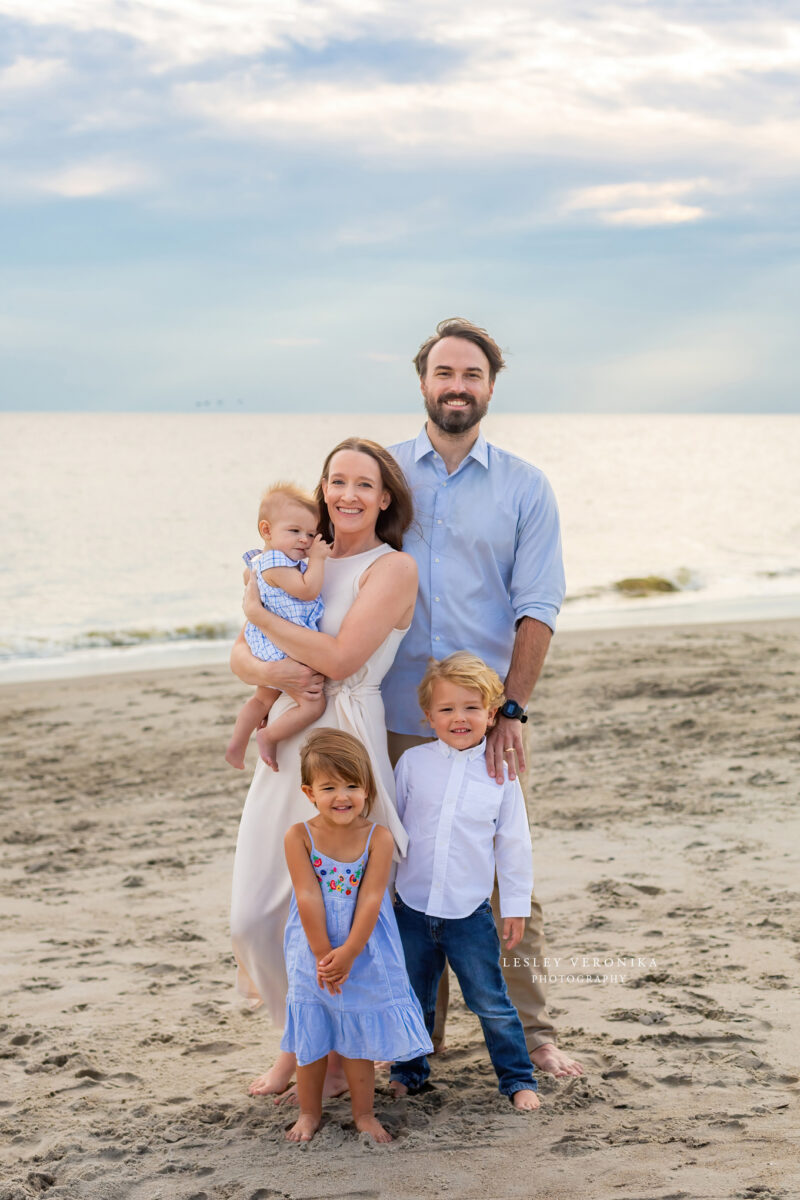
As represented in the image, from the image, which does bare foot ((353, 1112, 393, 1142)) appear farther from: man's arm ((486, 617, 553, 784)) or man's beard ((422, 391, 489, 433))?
man's beard ((422, 391, 489, 433))

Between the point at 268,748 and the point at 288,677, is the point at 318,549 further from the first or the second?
the point at 268,748

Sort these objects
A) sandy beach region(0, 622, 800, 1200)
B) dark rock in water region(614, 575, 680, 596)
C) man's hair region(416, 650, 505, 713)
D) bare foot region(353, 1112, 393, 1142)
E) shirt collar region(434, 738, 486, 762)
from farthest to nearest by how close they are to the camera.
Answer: dark rock in water region(614, 575, 680, 596) → shirt collar region(434, 738, 486, 762) → man's hair region(416, 650, 505, 713) → bare foot region(353, 1112, 393, 1142) → sandy beach region(0, 622, 800, 1200)

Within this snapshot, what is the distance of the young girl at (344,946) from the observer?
304cm

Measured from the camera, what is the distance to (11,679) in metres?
12.4

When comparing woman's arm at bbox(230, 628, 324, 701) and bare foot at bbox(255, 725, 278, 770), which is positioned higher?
woman's arm at bbox(230, 628, 324, 701)

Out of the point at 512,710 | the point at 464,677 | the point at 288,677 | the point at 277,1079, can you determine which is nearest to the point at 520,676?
the point at 512,710

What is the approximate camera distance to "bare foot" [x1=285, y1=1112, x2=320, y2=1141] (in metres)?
3.11

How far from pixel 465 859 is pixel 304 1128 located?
2.97ft

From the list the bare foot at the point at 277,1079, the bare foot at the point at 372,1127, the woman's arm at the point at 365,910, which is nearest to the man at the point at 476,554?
the woman's arm at the point at 365,910

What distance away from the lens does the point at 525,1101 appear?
3283 millimetres

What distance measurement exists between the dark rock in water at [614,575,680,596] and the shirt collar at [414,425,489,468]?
15595 millimetres

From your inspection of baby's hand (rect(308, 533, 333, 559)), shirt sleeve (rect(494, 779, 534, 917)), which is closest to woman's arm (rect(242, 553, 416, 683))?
baby's hand (rect(308, 533, 333, 559))

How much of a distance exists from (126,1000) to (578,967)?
6.03 ft

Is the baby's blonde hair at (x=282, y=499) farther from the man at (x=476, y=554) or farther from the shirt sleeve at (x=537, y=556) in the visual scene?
the shirt sleeve at (x=537, y=556)
